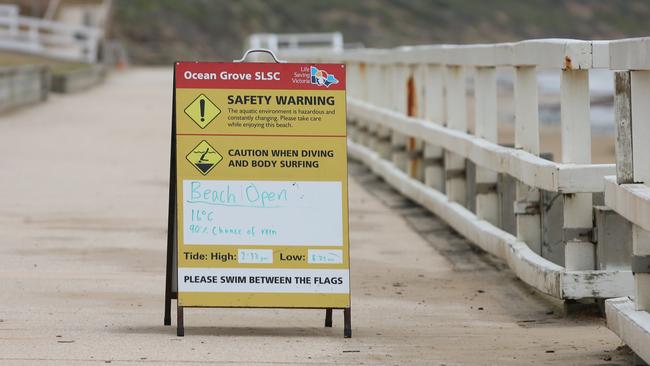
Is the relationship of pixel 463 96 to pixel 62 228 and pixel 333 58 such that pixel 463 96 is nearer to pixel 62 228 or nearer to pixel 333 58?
pixel 62 228

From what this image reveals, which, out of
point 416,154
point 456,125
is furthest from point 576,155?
point 416,154

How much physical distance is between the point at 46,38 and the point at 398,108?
37.9 m

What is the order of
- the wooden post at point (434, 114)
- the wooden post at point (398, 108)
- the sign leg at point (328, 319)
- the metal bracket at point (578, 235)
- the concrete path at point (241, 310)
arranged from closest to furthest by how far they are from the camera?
the concrete path at point (241, 310)
the sign leg at point (328, 319)
the metal bracket at point (578, 235)
the wooden post at point (434, 114)
the wooden post at point (398, 108)

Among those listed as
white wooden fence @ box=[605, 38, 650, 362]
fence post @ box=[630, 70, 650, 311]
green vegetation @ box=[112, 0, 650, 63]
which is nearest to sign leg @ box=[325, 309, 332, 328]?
white wooden fence @ box=[605, 38, 650, 362]

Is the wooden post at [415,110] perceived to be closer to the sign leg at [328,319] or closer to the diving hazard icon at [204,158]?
the sign leg at [328,319]

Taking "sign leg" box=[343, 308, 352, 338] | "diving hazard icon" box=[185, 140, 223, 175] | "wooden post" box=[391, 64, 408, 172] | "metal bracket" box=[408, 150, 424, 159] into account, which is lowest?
"sign leg" box=[343, 308, 352, 338]

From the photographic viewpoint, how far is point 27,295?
8812mm

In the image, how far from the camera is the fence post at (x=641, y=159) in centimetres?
661

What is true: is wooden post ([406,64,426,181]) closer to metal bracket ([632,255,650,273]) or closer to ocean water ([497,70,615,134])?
metal bracket ([632,255,650,273])

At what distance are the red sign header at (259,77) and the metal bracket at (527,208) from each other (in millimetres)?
2274

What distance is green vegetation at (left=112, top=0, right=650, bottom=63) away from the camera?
267ft

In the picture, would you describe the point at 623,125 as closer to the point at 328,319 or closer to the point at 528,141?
the point at 328,319

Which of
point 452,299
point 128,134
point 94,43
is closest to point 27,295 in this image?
point 452,299

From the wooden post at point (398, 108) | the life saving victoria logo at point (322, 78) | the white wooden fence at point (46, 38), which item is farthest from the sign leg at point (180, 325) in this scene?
the white wooden fence at point (46, 38)
